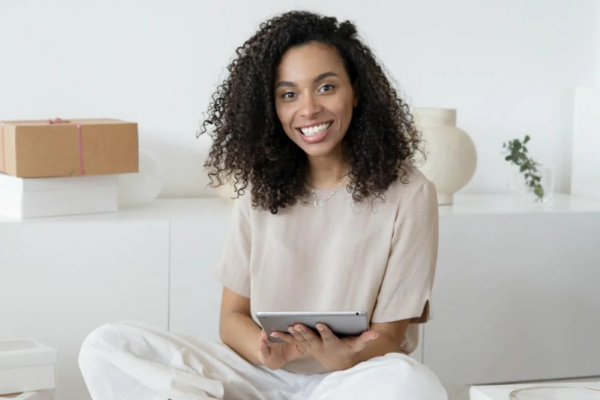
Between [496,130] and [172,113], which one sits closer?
[172,113]

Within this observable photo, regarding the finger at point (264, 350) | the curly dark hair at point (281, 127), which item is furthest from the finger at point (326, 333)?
the curly dark hair at point (281, 127)

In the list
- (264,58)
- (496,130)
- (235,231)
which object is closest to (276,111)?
(264,58)

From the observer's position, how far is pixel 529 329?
2873 millimetres

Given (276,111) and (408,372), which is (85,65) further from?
(408,372)

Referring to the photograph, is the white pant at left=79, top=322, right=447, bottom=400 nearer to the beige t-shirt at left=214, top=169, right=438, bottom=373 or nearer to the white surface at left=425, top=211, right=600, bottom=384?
the beige t-shirt at left=214, top=169, right=438, bottom=373

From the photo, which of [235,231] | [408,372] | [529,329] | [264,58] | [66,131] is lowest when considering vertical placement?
[529,329]

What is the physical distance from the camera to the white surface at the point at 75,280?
7.89 ft

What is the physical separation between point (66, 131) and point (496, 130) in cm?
160

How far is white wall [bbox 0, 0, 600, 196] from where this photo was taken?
2.85 metres

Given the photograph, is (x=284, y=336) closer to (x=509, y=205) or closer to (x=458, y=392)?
(x=458, y=392)

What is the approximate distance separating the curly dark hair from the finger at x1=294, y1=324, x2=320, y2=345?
1.15ft

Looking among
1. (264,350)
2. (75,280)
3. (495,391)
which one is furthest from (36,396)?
(495,391)

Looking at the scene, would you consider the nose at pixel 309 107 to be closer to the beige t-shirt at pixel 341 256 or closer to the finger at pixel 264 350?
the beige t-shirt at pixel 341 256

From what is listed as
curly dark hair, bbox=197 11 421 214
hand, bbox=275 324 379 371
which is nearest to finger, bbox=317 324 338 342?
hand, bbox=275 324 379 371
